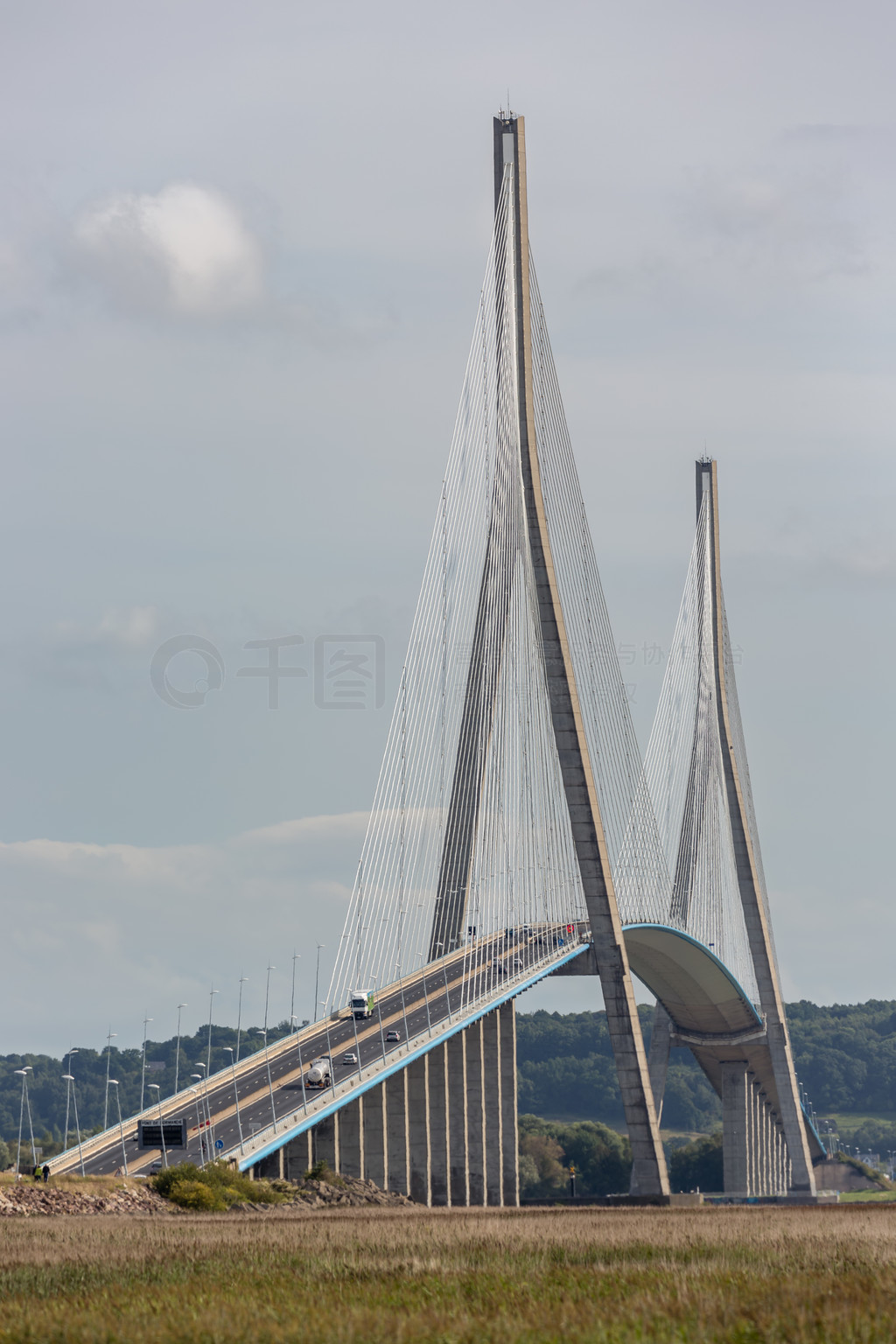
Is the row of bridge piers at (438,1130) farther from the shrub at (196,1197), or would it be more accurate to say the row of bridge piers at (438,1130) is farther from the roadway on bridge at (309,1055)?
the shrub at (196,1197)

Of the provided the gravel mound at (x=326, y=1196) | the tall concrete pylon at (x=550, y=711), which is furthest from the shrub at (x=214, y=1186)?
the tall concrete pylon at (x=550, y=711)

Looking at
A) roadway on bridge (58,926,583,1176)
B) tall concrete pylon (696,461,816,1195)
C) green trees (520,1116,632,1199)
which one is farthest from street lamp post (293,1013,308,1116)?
green trees (520,1116,632,1199)

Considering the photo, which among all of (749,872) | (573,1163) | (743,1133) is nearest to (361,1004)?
(749,872)

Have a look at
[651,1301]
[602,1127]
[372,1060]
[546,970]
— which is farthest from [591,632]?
[602,1127]

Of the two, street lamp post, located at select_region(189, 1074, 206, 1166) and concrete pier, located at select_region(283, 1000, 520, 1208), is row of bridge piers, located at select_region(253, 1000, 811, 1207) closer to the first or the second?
concrete pier, located at select_region(283, 1000, 520, 1208)

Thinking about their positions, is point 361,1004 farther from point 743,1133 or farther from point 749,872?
point 743,1133

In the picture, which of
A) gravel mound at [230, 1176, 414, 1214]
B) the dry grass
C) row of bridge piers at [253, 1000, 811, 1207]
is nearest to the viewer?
the dry grass
